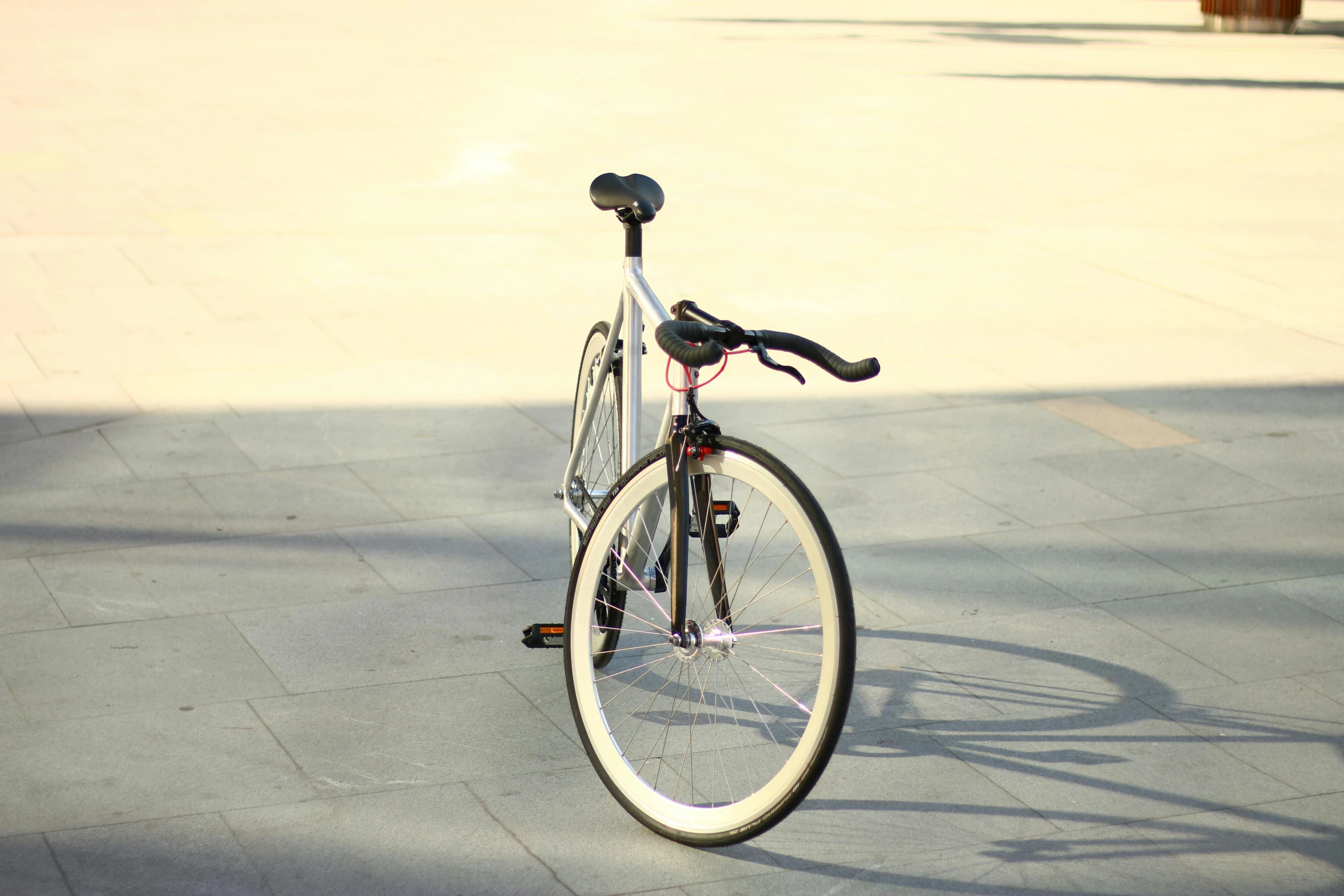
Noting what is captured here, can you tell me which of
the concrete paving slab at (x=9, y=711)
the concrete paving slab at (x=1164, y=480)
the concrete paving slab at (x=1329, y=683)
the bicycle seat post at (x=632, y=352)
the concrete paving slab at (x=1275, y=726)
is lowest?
the concrete paving slab at (x=1164, y=480)

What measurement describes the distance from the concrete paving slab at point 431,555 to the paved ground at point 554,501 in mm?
21

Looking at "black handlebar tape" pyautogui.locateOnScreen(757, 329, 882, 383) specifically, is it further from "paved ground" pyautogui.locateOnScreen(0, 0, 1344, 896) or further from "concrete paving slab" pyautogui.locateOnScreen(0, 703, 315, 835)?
"concrete paving slab" pyautogui.locateOnScreen(0, 703, 315, 835)

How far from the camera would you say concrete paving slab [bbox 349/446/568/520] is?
545cm

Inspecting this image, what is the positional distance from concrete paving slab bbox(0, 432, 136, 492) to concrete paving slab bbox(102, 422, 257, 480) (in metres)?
0.05

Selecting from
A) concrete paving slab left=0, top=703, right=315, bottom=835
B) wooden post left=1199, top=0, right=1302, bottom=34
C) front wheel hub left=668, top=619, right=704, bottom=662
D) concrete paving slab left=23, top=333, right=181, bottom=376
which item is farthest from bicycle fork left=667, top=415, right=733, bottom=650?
wooden post left=1199, top=0, right=1302, bottom=34

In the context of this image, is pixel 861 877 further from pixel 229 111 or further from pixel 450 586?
pixel 229 111

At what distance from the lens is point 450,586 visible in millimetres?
4777

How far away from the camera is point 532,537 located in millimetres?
5180

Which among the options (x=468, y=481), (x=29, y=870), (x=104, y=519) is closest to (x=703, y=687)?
(x=29, y=870)

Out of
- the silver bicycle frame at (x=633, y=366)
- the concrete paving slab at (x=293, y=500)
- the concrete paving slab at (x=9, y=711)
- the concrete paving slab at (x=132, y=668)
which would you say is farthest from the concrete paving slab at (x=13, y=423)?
the silver bicycle frame at (x=633, y=366)

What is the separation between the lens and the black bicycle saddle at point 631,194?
150 inches

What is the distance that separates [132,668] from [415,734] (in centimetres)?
88

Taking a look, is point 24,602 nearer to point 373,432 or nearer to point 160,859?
point 160,859

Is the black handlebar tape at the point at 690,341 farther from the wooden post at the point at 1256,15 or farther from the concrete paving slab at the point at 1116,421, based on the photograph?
the wooden post at the point at 1256,15
